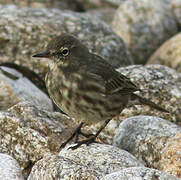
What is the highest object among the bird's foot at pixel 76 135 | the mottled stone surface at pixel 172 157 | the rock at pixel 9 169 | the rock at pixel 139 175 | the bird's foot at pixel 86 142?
the rock at pixel 139 175

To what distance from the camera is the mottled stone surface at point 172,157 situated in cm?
481

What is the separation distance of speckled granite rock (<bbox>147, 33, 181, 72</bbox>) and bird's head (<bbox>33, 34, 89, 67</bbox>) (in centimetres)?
408

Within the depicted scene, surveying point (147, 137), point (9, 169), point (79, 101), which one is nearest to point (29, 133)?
point (9, 169)

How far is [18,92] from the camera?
6.96m

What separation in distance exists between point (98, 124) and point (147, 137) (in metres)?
1.35

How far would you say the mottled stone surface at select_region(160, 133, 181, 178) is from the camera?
15.8 ft

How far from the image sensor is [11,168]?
16.3 feet

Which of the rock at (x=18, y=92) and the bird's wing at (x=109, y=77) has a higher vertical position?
the bird's wing at (x=109, y=77)

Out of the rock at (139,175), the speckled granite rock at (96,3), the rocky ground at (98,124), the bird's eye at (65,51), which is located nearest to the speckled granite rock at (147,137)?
the rocky ground at (98,124)

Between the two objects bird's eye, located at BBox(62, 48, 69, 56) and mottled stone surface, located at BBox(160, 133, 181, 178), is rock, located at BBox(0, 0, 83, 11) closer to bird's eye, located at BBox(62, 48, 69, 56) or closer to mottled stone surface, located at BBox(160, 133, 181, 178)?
bird's eye, located at BBox(62, 48, 69, 56)

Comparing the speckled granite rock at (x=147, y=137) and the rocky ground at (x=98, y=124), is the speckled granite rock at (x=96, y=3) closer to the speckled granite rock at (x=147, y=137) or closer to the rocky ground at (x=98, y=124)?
the rocky ground at (x=98, y=124)

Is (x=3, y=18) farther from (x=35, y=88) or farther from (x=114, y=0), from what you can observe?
(x=114, y=0)

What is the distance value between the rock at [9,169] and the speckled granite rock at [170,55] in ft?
16.2

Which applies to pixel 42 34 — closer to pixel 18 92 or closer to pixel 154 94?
pixel 18 92
